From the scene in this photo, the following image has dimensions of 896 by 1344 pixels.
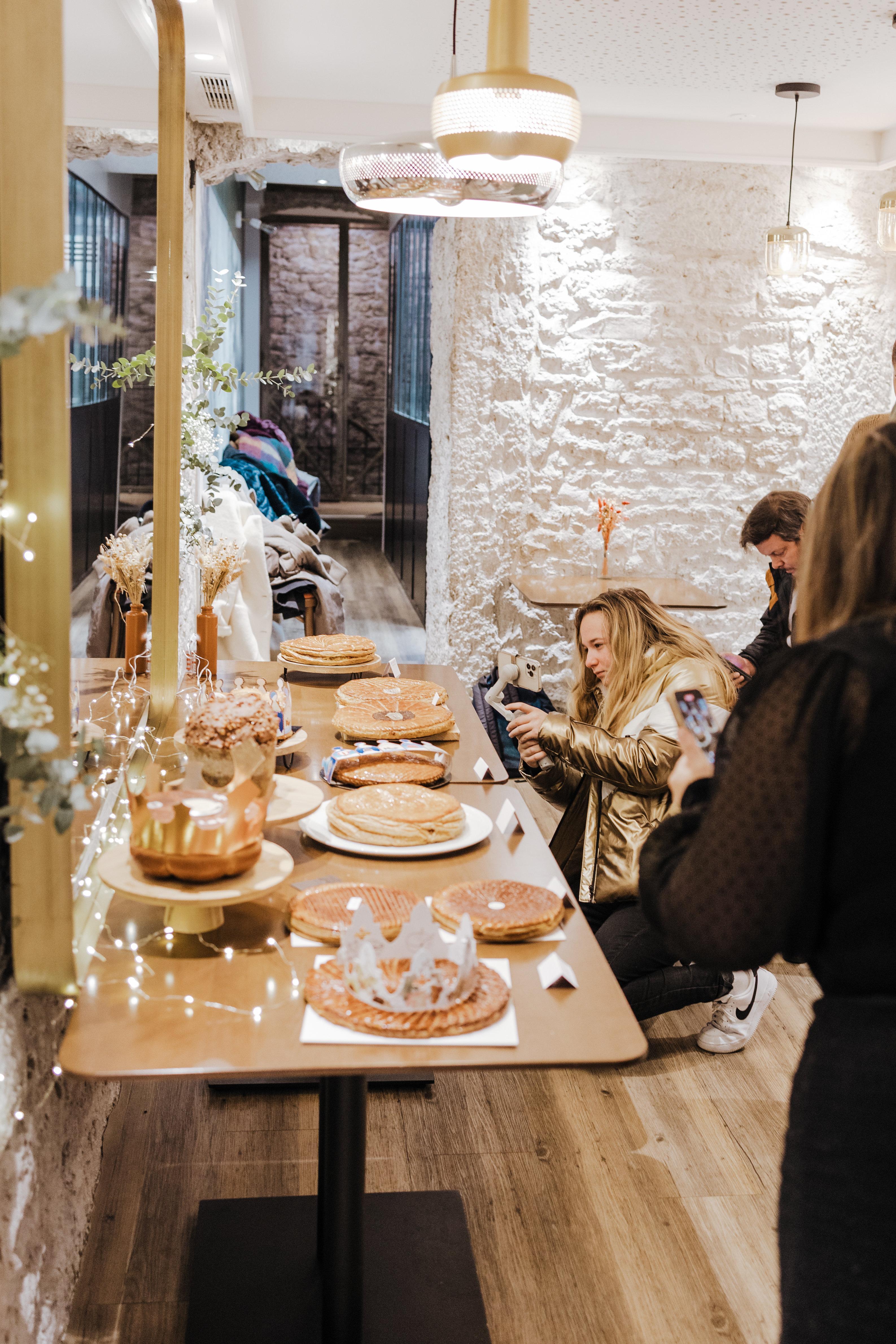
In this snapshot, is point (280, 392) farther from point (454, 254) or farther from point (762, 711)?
point (762, 711)

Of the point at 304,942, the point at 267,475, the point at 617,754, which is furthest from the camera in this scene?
the point at 267,475

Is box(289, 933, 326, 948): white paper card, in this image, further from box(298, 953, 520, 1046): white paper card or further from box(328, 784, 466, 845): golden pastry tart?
box(328, 784, 466, 845): golden pastry tart

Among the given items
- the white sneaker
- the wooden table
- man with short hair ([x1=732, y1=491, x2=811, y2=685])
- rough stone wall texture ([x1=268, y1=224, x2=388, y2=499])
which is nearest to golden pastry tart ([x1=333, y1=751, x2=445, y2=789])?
the white sneaker

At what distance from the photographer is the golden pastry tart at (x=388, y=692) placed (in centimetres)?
287

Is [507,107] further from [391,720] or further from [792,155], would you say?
[792,155]

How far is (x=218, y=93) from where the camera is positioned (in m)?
4.66

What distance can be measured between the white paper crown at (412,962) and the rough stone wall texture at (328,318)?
10657 millimetres

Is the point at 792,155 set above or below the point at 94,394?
above

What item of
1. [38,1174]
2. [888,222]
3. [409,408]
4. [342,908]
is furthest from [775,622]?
[409,408]

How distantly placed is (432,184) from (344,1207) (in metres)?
Answer: 1.78

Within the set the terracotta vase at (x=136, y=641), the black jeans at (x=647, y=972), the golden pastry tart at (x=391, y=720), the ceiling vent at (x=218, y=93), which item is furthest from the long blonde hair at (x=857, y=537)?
the ceiling vent at (x=218, y=93)

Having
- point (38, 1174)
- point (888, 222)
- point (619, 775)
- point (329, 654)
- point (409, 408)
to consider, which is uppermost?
point (888, 222)

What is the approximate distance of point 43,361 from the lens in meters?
1.39

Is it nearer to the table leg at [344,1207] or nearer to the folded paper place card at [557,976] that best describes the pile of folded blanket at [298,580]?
the table leg at [344,1207]
